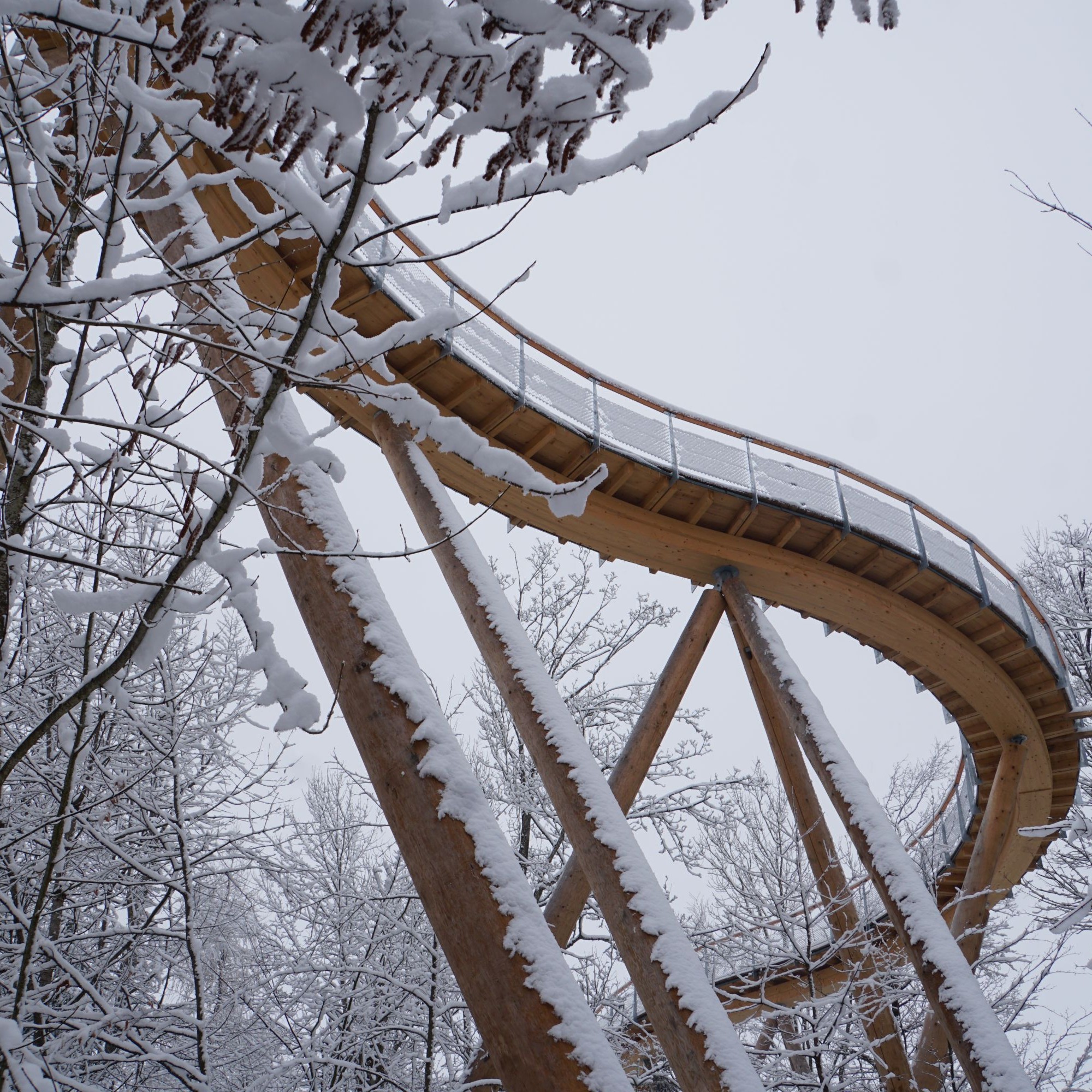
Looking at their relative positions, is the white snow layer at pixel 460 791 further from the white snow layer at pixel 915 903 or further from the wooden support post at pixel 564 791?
the white snow layer at pixel 915 903

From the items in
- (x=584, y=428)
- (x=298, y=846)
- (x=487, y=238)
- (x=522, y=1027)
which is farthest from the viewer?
(x=298, y=846)

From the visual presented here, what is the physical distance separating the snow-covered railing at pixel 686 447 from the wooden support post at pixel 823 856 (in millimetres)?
1436

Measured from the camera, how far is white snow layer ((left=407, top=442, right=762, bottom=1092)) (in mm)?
4039

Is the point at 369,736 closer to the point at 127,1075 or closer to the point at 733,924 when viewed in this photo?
the point at 127,1075

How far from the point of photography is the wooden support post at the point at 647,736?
677 cm

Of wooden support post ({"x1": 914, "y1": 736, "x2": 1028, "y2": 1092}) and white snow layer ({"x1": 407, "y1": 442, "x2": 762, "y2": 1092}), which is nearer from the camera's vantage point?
white snow layer ({"x1": 407, "y1": 442, "x2": 762, "y2": 1092})

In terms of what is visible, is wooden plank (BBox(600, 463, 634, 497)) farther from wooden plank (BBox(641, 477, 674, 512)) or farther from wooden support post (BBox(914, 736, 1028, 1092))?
wooden support post (BBox(914, 736, 1028, 1092))

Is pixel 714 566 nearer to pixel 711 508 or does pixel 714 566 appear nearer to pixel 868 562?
pixel 711 508

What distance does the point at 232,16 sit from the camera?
1.34m

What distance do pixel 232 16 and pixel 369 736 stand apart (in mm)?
2363

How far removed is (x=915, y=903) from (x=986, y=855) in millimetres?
6451

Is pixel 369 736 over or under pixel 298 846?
under

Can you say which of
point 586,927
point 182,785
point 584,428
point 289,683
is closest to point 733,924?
point 586,927

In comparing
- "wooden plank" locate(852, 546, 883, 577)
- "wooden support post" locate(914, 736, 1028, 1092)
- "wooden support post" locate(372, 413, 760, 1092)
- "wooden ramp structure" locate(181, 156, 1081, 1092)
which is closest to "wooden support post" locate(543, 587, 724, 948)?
"wooden ramp structure" locate(181, 156, 1081, 1092)
